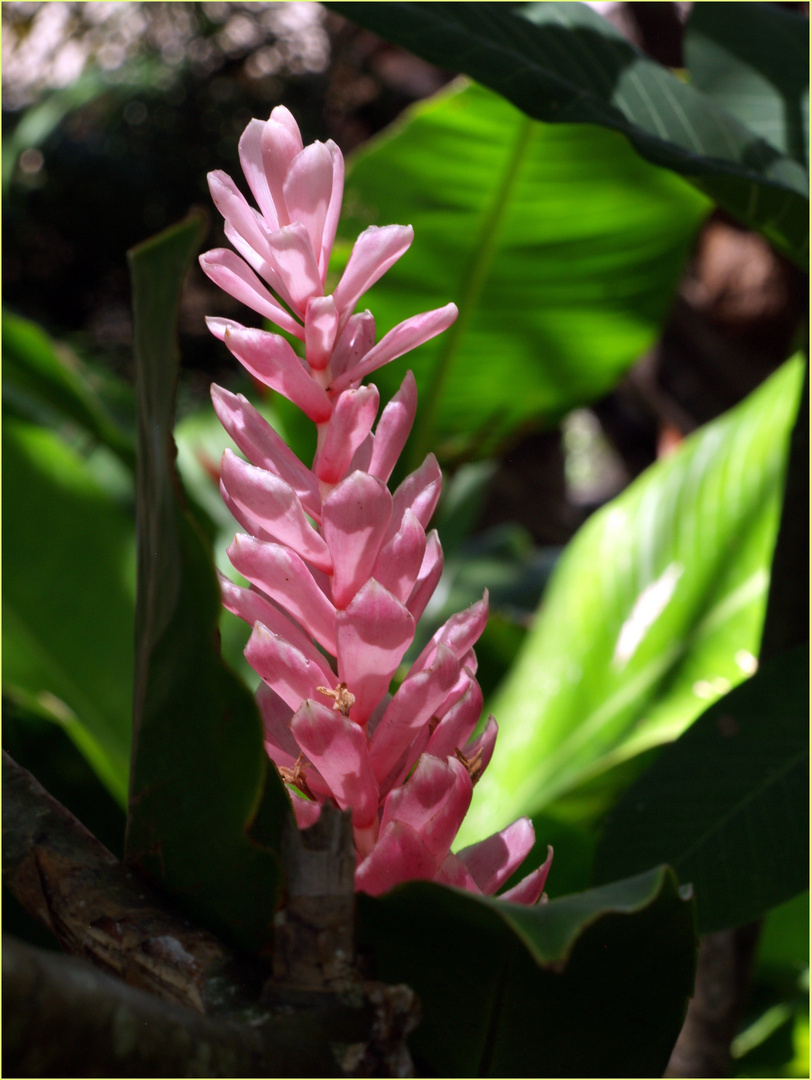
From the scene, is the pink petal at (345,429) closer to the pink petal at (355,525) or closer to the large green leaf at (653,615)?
the pink petal at (355,525)

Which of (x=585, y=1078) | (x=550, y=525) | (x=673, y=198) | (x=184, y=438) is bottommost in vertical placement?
(x=550, y=525)

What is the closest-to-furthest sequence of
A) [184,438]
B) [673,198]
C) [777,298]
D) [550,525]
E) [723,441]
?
1. [723,441]
2. [673,198]
3. [184,438]
4. [777,298]
5. [550,525]

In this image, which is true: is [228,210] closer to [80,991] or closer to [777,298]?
[80,991]

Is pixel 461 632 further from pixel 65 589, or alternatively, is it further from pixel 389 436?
pixel 65 589

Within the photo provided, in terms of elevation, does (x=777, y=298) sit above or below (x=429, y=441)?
below

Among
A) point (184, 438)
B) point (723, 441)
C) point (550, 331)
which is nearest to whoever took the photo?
point (723, 441)

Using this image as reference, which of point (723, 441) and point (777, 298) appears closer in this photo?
point (723, 441)

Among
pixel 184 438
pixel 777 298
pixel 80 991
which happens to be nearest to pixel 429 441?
pixel 184 438
